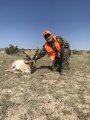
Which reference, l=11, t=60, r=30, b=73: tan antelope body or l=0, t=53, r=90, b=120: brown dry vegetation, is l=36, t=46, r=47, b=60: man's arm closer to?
l=11, t=60, r=30, b=73: tan antelope body

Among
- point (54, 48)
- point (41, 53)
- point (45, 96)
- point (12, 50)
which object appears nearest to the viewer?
point (45, 96)

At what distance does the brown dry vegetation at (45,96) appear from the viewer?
744cm

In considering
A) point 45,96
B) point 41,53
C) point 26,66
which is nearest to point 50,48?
point 41,53

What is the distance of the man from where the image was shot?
439 inches

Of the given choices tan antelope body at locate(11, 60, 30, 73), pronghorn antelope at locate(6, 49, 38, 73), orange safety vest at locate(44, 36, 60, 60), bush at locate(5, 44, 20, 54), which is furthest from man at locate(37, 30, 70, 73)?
bush at locate(5, 44, 20, 54)

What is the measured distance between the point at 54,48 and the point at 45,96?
3.33 m

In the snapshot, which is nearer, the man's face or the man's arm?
the man's face

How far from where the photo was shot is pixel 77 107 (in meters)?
7.78

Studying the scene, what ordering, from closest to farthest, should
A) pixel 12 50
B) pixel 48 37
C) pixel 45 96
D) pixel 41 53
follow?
pixel 45 96 < pixel 48 37 < pixel 41 53 < pixel 12 50

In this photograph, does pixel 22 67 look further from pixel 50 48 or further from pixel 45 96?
pixel 45 96

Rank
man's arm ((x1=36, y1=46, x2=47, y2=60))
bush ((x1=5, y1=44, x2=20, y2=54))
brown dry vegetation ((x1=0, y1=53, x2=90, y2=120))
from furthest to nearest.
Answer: bush ((x1=5, y1=44, x2=20, y2=54)) → man's arm ((x1=36, y1=46, x2=47, y2=60)) → brown dry vegetation ((x1=0, y1=53, x2=90, y2=120))

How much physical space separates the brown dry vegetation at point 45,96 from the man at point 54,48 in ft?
2.26

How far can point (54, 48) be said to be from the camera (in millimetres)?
11383

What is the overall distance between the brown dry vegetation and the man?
2.26 feet
